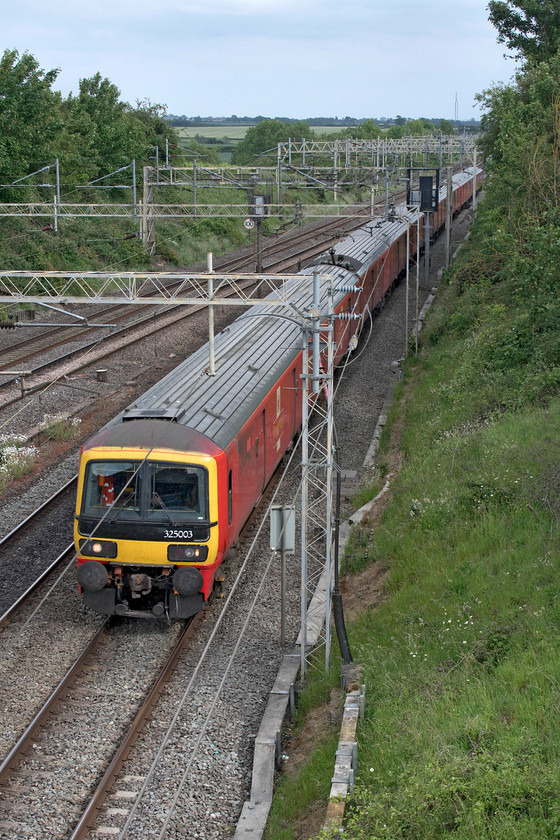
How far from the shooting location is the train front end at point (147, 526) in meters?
10.6

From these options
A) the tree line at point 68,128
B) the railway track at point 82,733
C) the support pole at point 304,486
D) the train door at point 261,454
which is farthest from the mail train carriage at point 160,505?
Result: the tree line at point 68,128

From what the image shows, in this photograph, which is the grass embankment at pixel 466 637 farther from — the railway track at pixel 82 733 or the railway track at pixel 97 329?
the railway track at pixel 97 329

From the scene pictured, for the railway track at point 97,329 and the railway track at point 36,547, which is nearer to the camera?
the railway track at point 36,547

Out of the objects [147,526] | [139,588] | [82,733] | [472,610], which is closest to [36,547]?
[139,588]

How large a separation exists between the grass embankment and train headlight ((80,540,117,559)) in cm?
283

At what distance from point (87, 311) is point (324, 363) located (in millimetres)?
14246

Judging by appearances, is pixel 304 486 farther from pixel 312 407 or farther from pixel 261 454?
pixel 261 454

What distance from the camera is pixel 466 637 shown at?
9.38 meters

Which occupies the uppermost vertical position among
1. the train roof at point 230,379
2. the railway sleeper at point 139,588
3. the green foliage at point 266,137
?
the green foliage at point 266,137

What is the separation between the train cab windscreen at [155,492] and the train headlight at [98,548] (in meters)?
0.29

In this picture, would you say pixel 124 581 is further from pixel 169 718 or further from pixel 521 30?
pixel 521 30

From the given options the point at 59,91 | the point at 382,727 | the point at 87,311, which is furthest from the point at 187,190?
the point at 382,727

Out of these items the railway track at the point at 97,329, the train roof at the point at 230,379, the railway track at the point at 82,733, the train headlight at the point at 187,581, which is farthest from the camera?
the railway track at the point at 97,329

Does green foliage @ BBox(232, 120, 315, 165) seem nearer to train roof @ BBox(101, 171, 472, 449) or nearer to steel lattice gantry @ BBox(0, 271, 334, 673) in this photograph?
train roof @ BBox(101, 171, 472, 449)
